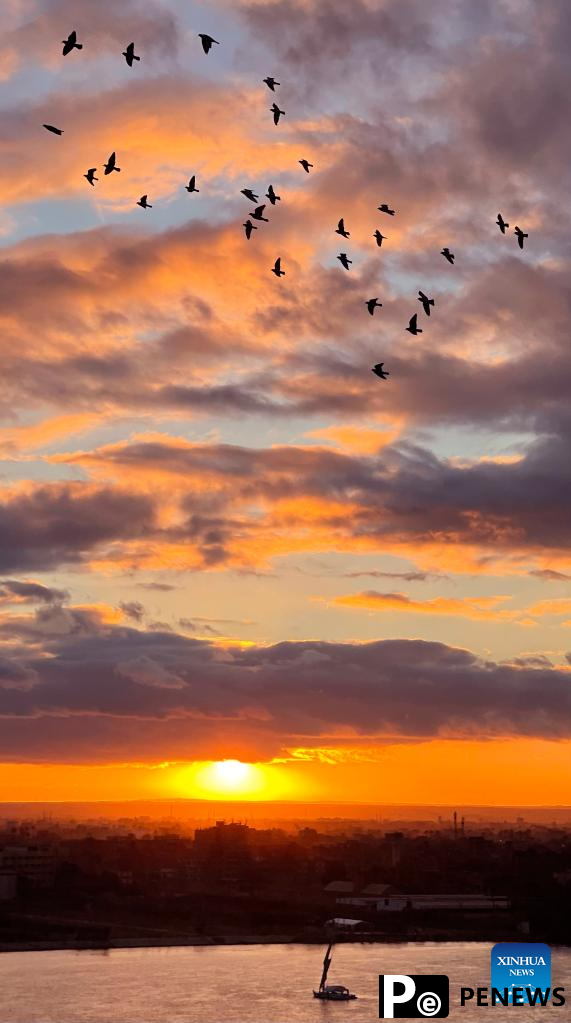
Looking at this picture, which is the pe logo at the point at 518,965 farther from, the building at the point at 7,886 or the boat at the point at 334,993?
the building at the point at 7,886

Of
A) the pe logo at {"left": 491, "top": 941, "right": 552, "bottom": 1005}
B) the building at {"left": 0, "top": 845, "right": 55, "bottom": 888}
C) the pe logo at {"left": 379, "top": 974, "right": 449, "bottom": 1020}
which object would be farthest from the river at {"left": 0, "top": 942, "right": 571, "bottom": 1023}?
the building at {"left": 0, "top": 845, "right": 55, "bottom": 888}

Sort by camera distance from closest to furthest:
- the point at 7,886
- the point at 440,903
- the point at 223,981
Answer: the point at 223,981 < the point at 440,903 < the point at 7,886

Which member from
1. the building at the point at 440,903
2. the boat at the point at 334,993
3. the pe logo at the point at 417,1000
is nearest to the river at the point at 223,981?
the boat at the point at 334,993

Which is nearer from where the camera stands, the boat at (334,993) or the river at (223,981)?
the river at (223,981)

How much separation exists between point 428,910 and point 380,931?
1172 cm

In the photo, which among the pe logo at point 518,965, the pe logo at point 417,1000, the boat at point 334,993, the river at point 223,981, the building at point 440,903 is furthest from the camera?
the building at point 440,903

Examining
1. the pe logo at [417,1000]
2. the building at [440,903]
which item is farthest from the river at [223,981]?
the building at [440,903]

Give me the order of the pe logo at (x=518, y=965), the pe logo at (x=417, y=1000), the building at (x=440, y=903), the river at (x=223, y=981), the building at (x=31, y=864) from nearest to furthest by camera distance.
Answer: the pe logo at (x=518, y=965), the pe logo at (x=417, y=1000), the river at (x=223, y=981), the building at (x=440, y=903), the building at (x=31, y=864)

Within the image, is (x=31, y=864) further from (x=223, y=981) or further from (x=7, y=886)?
(x=223, y=981)

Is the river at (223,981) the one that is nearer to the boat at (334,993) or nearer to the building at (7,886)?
the boat at (334,993)

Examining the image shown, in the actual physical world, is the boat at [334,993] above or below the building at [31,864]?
below

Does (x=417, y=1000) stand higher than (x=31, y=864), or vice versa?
(x=31, y=864)

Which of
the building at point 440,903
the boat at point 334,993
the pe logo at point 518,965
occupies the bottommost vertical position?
the boat at point 334,993

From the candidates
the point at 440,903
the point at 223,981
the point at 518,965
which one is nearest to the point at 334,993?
the point at 223,981
